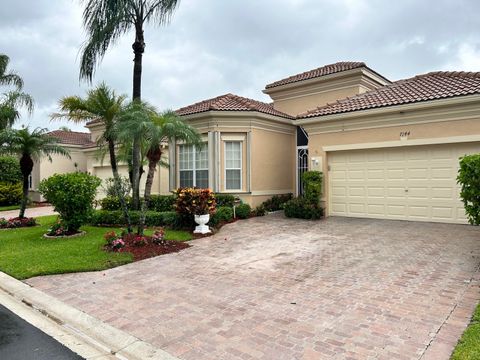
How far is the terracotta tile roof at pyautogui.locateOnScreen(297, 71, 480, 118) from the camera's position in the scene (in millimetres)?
11633

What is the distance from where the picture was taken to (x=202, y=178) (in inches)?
618

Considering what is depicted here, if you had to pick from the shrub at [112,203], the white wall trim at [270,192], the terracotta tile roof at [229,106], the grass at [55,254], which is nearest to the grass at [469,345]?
the grass at [55,254]

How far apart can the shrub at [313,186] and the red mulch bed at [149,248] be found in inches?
233

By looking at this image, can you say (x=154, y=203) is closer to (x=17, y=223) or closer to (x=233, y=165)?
(x=233, y=165)

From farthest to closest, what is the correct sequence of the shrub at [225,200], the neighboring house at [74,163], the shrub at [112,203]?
the neighboring house at [74,163] → the shrub at [112,203] → the shrub at [225,200]

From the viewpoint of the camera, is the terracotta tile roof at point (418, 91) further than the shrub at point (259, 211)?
No

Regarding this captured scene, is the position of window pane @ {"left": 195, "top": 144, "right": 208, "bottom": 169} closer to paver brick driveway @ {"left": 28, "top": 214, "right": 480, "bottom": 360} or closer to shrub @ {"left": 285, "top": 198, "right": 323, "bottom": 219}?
shrub @ {"left": 285, "top": 198, "right": 323, "bottom": 219}

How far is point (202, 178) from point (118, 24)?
6862 mm

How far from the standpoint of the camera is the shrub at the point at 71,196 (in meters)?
11.0

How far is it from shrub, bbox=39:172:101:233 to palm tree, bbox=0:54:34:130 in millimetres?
13729

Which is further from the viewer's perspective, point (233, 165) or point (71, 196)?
point (233, 165)

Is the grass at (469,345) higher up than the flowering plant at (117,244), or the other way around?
the flowering plant at (117,244)

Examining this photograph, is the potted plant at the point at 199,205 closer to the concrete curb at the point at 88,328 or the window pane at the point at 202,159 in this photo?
the window pane at the point at 202,159

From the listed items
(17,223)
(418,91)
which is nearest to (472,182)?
(418,91)
